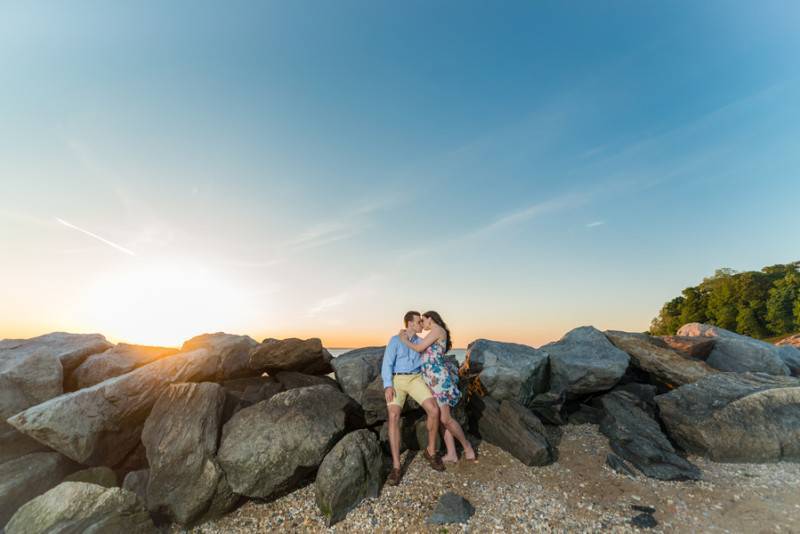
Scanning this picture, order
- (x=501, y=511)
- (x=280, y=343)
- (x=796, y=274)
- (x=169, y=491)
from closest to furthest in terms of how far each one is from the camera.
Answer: (x=501, y=511), (x=169, y=491), (x=280, y=343), (x=796, y=274)

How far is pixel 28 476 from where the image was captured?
1020cm

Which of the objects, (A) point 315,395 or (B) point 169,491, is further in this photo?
(A) point 315,395

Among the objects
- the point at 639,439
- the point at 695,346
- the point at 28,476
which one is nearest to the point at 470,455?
the point at 639,439

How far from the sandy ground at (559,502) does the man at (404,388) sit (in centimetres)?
84

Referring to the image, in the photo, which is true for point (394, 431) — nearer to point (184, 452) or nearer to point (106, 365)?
point (184, 452)

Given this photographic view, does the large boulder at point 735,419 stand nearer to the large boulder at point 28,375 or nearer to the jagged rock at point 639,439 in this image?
the jagged rock at point 639,439

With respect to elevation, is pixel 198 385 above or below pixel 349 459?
above

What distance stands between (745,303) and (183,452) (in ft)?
371

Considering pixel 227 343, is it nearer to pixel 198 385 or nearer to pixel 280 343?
pixel 280 343

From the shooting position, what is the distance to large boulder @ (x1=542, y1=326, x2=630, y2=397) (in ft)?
46.5

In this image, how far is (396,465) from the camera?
1041cm

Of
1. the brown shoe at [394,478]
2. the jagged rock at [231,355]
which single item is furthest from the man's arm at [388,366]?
the jagged rock at [231,355]

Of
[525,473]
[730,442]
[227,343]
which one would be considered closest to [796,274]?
[730,442]

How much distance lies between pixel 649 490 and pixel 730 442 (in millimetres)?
3939
